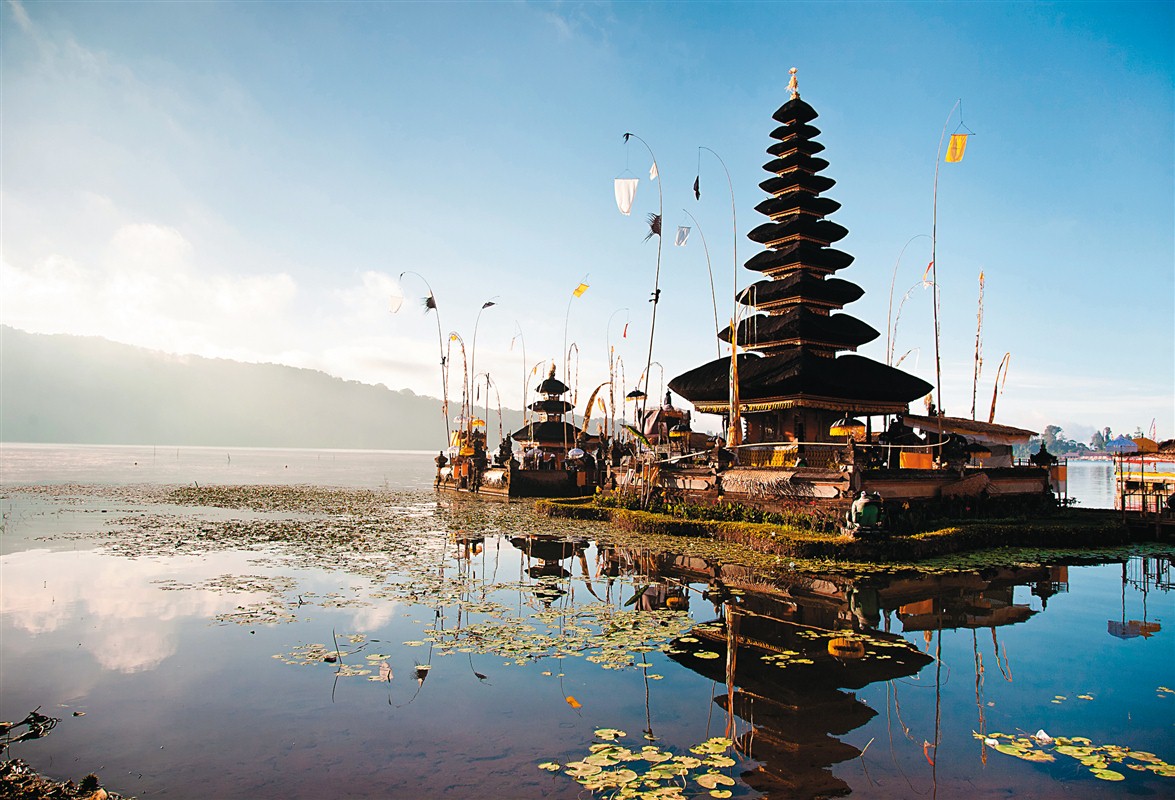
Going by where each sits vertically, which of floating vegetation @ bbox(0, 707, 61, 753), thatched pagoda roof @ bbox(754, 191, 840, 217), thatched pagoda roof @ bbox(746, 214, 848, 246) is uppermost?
thatched pagoda roof @ bbox(754, 191, 840, 217)

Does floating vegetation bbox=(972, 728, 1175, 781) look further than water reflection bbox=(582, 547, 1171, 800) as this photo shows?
No

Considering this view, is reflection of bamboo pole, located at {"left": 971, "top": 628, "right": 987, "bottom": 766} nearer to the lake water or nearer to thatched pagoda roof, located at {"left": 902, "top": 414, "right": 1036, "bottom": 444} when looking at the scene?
the lake water

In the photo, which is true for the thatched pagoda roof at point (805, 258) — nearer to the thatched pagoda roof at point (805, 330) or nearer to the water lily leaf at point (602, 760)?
the thatched pagoda roof at point (805, 330)

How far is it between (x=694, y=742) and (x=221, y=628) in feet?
27.4

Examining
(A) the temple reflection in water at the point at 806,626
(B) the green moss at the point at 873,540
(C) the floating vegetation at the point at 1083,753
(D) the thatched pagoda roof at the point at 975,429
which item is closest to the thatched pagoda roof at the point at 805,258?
(D) the thatched pagoda roof at the point at 975,429

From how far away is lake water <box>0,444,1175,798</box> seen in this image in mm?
6844

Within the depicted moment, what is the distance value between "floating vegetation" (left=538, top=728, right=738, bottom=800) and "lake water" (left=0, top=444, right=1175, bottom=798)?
0.04 m

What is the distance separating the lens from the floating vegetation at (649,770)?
21.0ft

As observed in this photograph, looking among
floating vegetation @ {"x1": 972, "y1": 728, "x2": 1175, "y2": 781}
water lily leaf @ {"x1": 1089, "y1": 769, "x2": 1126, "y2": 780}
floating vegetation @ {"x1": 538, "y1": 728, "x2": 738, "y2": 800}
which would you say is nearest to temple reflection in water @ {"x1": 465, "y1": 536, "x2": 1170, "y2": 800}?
floating vegetation @ {"x1": 538, "y1": 728, "x2": 738, "y2": 800}

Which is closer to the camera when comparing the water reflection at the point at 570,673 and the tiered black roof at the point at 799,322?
the water reflection at the point at 570,673

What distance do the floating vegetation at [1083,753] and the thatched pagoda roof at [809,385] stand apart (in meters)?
21.4

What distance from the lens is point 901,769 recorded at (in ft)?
22.8

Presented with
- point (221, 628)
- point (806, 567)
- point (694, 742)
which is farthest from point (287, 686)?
point (806, 567)

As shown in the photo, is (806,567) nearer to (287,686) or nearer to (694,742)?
(694,742)
